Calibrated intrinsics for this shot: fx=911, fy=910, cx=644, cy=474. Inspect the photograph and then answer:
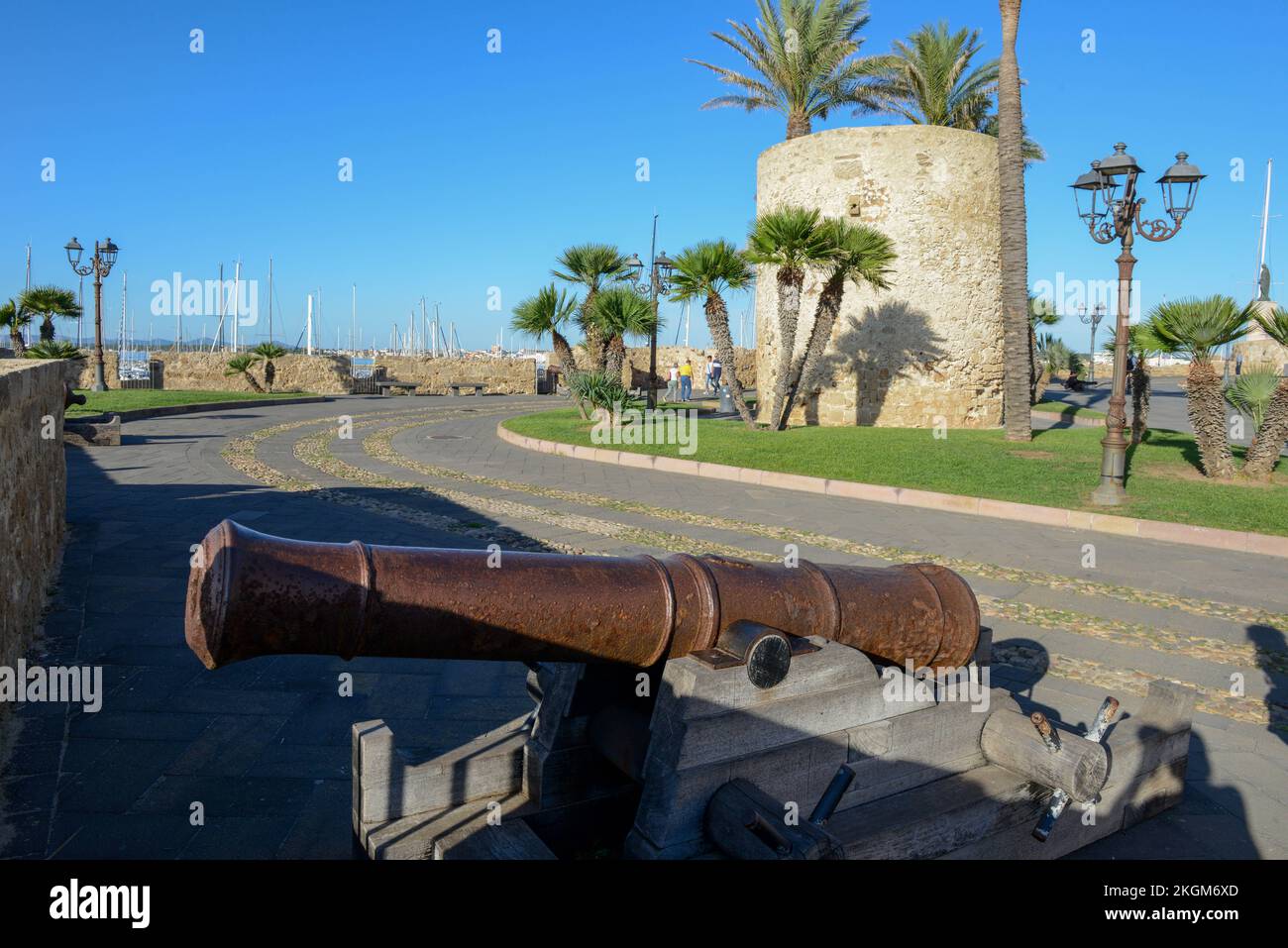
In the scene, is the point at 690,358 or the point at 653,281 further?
the point at 690,358

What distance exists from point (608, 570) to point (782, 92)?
21.7 metres

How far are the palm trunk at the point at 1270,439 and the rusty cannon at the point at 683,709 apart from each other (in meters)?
9.29

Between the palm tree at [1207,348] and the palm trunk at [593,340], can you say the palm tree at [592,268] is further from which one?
the palm tree at [1207,348]

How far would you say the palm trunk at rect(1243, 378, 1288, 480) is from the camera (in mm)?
10359

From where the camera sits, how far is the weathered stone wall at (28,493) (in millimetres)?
4066

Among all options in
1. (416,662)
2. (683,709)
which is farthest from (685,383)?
(683,709)

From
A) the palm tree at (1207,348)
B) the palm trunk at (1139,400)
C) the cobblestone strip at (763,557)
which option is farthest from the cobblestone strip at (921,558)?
the palm trunk at (1139,400)

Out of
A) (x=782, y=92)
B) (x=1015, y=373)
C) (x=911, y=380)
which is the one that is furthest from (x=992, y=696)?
(x=782, y=92)

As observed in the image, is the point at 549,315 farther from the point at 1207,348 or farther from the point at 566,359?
the point at 1207,348

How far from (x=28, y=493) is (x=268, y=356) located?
27.8 meters

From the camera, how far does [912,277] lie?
18703mm

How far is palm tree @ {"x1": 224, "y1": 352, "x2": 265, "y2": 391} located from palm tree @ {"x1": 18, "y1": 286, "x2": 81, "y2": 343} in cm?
626

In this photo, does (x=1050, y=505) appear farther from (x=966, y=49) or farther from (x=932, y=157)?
(x=966, y=49)

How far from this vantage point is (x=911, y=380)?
752 inches
